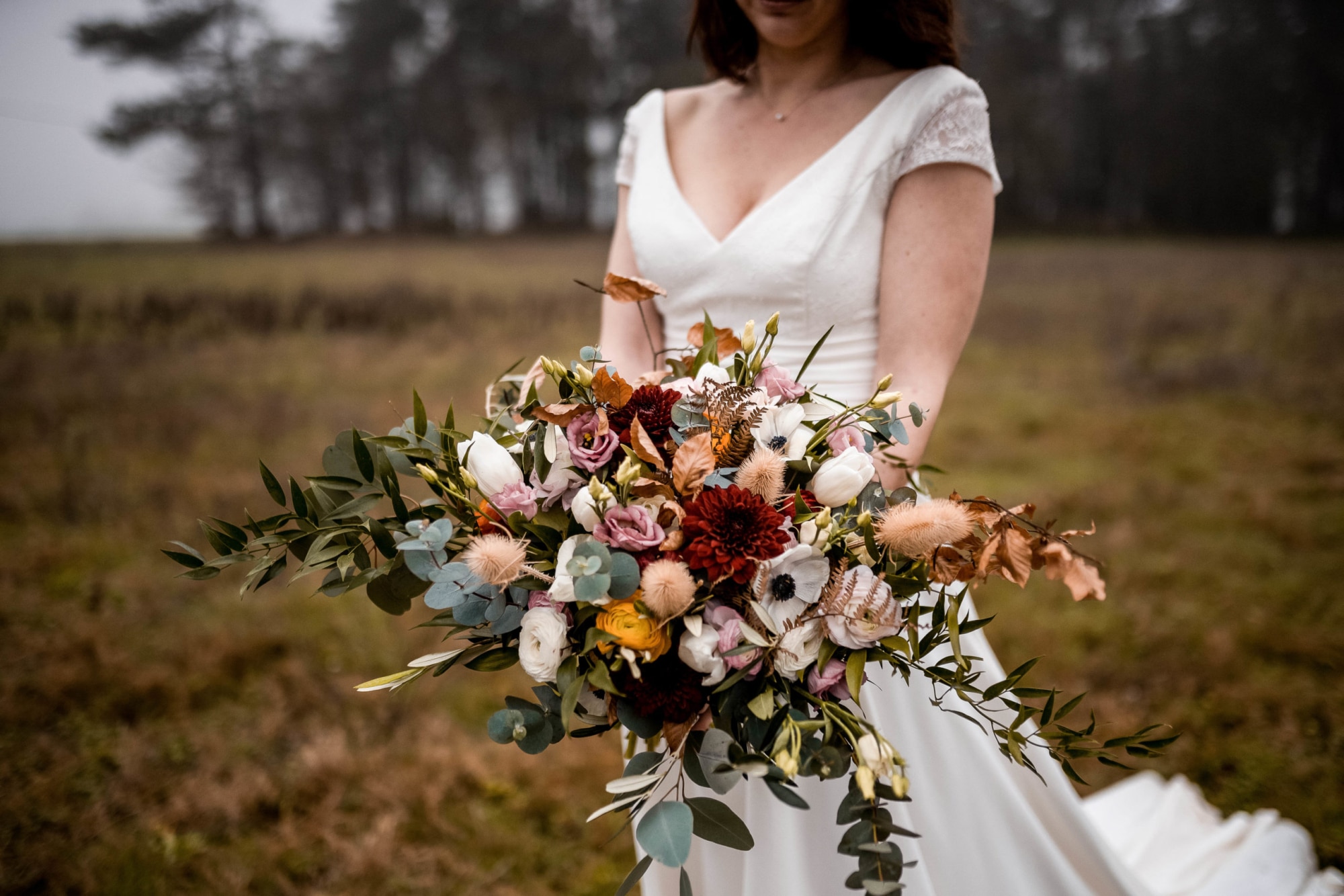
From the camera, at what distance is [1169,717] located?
2969mm

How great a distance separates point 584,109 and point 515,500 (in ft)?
24.0

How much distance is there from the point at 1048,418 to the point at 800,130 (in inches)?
204

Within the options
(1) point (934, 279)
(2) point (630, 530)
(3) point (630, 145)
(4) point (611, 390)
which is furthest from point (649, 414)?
(3) point (630, 145)

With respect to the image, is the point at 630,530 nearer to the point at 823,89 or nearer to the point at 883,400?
the point at 883,400

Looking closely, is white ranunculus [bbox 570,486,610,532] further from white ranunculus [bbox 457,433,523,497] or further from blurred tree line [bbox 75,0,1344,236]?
blurred tree line [bbox 75,0,1344,236]

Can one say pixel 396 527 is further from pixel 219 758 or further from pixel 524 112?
pixel 524 112

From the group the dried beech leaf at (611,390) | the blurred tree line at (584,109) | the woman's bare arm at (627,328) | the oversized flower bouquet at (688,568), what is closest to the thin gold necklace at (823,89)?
the woman's bare arm at (627,328)

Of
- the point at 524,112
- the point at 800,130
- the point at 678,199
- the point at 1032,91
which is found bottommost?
the point at 678,199

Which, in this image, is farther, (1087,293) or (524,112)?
(1087,293)

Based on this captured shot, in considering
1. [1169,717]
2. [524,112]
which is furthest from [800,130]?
[524,112]

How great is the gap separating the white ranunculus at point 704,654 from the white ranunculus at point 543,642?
15cm

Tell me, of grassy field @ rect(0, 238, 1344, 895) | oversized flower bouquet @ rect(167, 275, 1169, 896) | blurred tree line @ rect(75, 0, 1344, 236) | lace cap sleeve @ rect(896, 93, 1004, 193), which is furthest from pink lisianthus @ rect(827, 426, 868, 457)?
blurred tree line @ rect(75, 0, 1344, 236)

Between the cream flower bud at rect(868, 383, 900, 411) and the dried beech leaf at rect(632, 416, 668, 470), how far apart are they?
30 centimetres

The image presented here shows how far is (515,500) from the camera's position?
40.1 inches
